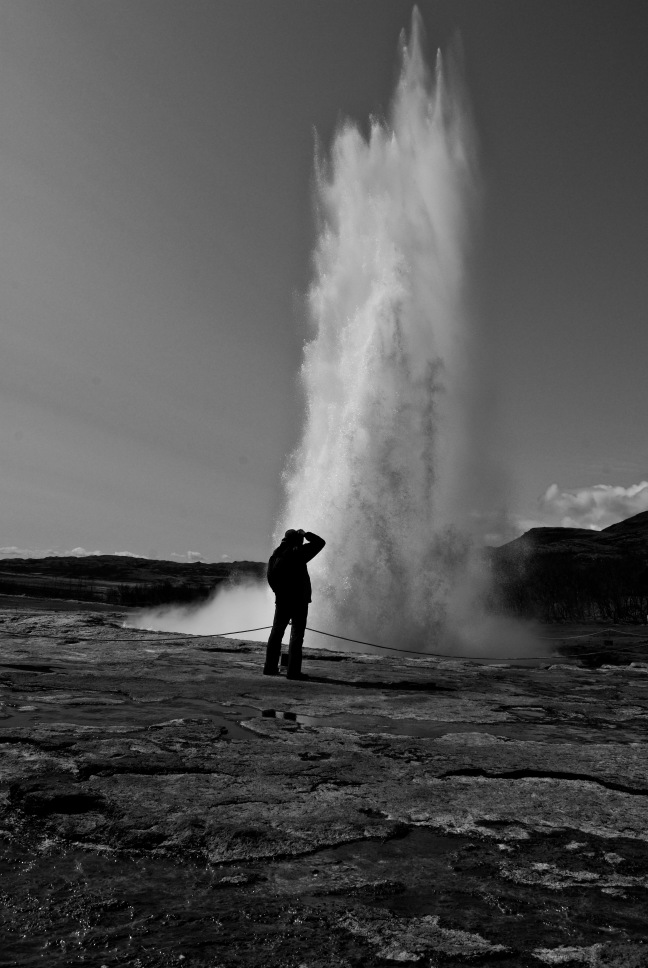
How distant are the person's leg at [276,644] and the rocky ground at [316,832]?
1.69 meters

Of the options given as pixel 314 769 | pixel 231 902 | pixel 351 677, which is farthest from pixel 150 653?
pixel 231 902

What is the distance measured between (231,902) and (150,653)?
6.93 m

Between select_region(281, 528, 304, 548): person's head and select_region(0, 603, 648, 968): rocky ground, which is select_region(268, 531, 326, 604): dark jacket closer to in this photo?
select_region(281, 528, 304, 548): person's head

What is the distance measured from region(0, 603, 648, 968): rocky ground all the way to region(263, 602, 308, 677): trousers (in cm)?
148

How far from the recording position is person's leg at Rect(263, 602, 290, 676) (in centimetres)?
749

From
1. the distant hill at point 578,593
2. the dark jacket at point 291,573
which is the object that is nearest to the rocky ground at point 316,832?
the dark jacket at point 291,573

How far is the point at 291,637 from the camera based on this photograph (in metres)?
7.35

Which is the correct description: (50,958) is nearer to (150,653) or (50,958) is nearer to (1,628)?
(150,653)

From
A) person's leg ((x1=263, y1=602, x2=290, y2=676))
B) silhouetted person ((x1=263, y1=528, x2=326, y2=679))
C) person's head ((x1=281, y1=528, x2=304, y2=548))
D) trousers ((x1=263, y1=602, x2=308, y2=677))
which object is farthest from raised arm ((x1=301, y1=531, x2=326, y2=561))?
person's leg ((x1=263, y1=602, x2=290, y2=676))

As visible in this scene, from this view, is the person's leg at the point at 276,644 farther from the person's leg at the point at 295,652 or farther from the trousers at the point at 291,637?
the person's leg at the point at 295,652

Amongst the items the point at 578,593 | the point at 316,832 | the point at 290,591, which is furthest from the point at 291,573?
the point at 578,593

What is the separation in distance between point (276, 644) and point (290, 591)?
70cm

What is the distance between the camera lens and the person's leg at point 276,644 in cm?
749

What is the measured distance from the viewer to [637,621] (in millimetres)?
54906
